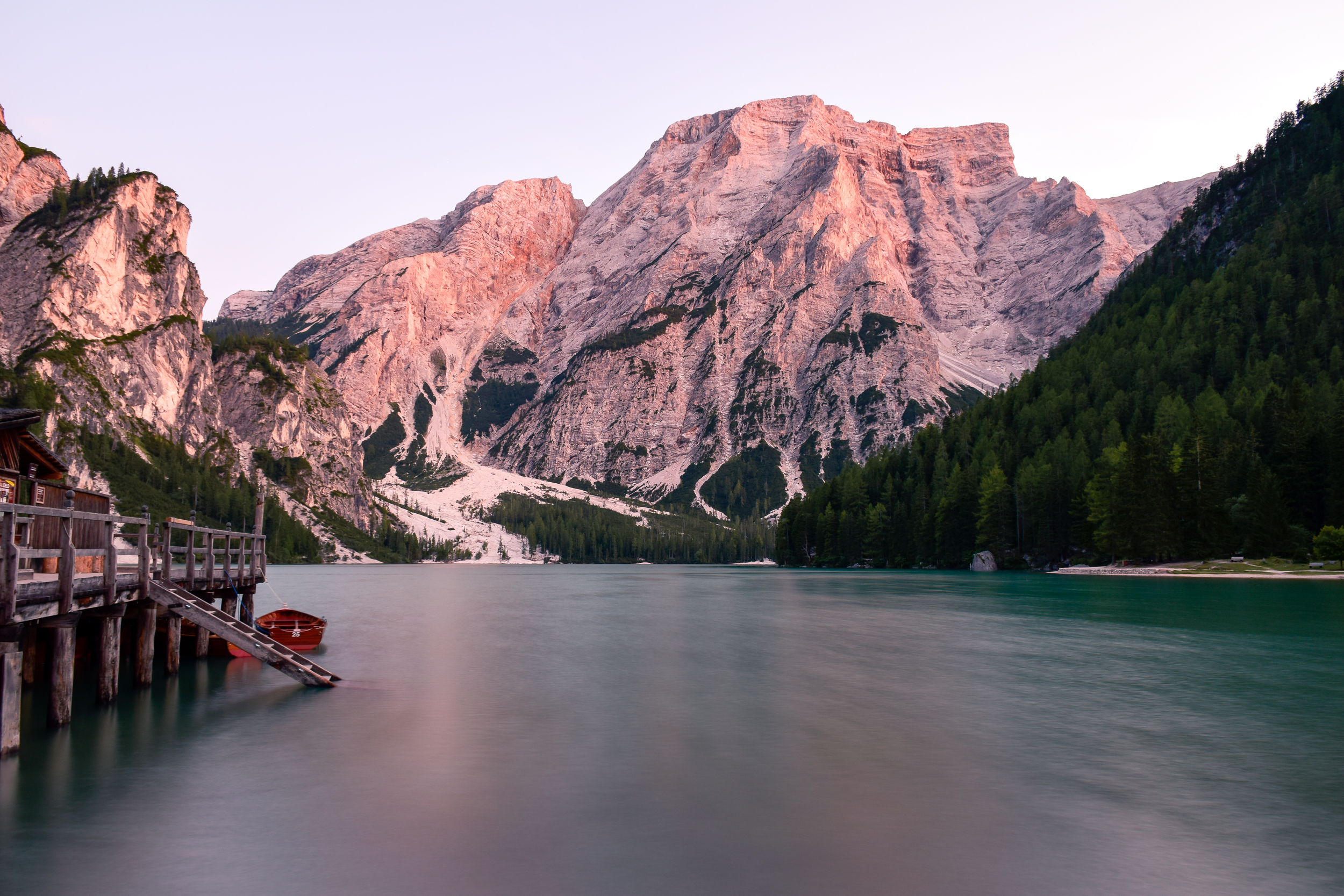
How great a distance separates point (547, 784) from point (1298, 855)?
14.5 meters

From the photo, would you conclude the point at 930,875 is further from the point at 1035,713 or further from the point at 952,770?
the point at 1035,713

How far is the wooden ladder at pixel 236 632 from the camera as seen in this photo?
2994 cm

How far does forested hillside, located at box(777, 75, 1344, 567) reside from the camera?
351 ft

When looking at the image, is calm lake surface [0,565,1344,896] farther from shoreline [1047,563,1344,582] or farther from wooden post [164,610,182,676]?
shoreline [1047,563,1344,582]

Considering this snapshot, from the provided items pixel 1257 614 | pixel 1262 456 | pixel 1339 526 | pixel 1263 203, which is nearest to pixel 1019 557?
pixel 1262 456

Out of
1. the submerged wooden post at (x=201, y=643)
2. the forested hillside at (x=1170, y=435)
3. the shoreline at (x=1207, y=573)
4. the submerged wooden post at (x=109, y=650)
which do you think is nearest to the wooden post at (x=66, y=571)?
the submerged wooden post at (x=109, y=650)

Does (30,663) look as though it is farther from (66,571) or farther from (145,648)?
(66,571)

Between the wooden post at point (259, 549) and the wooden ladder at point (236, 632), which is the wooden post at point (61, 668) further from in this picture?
the wooden post at point (259, 549)

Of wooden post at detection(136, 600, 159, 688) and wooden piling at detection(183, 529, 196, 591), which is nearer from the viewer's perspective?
wooden post at detection(136, 600, 159, 688)

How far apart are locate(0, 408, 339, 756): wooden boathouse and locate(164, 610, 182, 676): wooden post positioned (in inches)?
1.7

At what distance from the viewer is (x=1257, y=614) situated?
190 feet

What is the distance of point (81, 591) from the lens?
2325cm

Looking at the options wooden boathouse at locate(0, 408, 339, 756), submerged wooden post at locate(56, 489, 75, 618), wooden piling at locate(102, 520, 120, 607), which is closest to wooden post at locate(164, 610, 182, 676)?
wooden boathouse at locate(0, 408, 339, 756)

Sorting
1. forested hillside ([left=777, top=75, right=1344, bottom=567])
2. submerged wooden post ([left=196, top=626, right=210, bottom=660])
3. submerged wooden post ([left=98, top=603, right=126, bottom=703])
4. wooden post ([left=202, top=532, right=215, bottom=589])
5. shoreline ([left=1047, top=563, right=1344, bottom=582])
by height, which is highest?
forested hillside ([left=777, top=75, right=1344, bottom=567])
